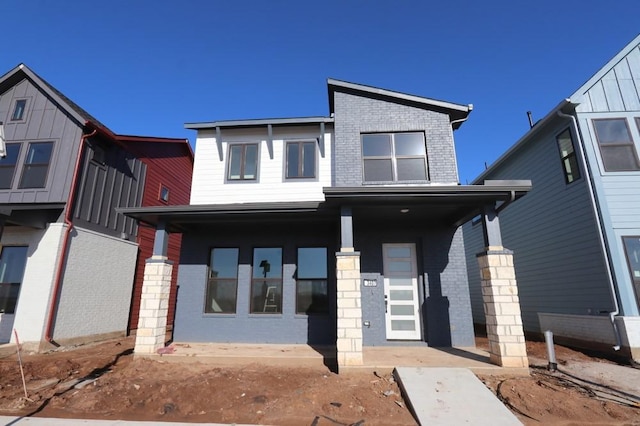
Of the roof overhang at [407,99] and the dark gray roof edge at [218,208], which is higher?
the roof overhang at [407,99]

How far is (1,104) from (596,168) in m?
18.4

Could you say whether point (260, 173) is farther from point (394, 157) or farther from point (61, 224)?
point (61, 224)

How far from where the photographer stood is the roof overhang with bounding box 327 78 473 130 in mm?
8898

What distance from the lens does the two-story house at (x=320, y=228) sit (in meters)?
7.61

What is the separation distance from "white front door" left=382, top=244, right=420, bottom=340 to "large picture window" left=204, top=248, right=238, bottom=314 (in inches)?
162

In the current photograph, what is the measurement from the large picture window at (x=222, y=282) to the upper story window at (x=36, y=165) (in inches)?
228

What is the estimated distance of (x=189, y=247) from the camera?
8.92 m

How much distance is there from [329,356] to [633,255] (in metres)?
7.83

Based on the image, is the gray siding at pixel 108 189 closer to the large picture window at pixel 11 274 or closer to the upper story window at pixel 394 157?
the large picture window at pixel 11 274

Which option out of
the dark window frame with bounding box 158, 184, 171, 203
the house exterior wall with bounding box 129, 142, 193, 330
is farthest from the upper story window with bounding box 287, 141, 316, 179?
the dark window frame with bounding box 158, 184, 171, 203

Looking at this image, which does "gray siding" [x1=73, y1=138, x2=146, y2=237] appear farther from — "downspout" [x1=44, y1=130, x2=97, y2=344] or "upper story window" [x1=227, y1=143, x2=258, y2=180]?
"upper story window" [x1=227, y1=143, x2=258, y2=180]

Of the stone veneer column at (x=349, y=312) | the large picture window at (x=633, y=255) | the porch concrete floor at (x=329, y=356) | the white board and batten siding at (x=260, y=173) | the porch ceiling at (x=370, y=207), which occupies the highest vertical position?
the white board and batten siding at (x=260, y=173)

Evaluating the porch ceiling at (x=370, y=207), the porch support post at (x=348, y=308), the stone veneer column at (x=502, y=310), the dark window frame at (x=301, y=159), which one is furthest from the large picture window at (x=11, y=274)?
the stone veneer column at (x=502, y=310)

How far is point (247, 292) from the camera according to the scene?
853 centimetres
